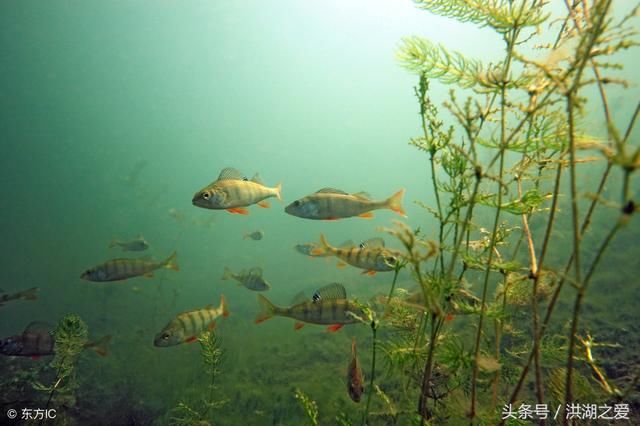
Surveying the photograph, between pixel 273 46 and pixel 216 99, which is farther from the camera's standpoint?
pixel 216 99

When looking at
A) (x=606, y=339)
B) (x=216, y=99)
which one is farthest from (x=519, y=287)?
(x=216, y=99)

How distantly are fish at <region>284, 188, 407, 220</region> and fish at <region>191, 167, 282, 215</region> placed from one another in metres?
0.67

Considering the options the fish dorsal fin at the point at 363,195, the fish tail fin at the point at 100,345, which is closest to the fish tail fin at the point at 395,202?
the fish dorsal fin at the point at 363,195

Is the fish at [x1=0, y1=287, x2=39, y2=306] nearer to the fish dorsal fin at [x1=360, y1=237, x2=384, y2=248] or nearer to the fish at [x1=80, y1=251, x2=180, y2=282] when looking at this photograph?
the fish at [x1=80, y1=251, x2=180, y2=282]

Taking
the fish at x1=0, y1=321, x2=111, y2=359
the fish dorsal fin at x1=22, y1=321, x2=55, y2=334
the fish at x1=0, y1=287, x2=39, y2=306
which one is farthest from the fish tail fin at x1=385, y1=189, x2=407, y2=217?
the fish at x1=0, y1=287, x2=39, y2=306

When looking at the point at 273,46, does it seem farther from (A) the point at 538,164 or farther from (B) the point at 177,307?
(A) the point at 538,164

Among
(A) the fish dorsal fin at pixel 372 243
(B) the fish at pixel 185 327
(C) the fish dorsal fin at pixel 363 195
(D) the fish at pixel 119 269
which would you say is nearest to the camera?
(A) the fish dorsal fin at pixel 372 243

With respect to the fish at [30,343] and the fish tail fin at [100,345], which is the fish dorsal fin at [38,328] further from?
the fish tail fin at [100,345]

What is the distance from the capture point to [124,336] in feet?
43.3

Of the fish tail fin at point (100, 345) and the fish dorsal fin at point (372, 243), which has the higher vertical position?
the fish dorsal fin at point (372, 243)

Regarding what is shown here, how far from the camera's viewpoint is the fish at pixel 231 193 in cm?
420

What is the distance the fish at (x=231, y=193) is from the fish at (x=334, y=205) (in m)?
0.67

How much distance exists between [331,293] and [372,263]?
64cm

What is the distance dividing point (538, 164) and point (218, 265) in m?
41.8
